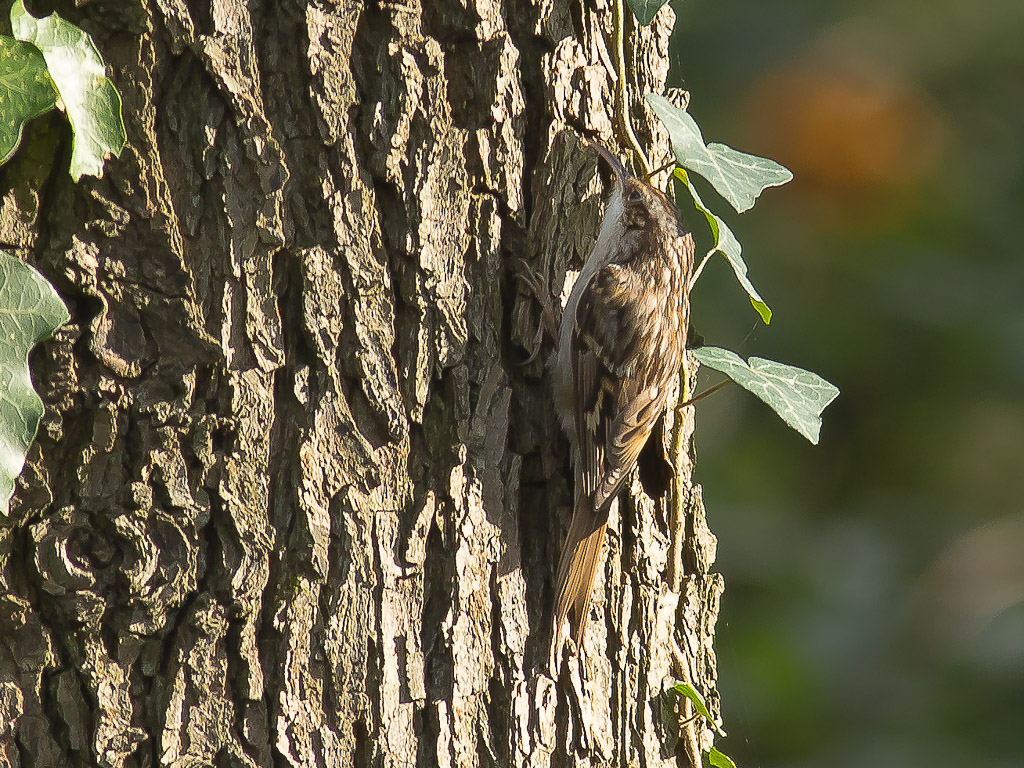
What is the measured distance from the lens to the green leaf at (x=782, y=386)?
1.78 m

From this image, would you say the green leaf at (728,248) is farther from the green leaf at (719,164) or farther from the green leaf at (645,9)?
A: the green leaf at (645,9)

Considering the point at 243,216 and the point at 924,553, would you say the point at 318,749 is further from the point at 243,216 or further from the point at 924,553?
the point at 924,553

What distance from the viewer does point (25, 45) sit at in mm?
A: 1381

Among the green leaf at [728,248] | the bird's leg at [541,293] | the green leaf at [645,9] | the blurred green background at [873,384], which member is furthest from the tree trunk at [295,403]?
the blurred green background at [873,384]

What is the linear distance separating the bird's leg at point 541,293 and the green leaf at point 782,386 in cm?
25

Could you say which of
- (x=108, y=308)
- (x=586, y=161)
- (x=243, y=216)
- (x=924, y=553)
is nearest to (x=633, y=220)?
(x=586, y=161)

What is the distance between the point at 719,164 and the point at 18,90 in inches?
40.1

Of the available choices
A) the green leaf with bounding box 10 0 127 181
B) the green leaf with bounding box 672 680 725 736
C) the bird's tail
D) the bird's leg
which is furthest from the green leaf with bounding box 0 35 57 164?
the green leaf with bounding box 672 680 725 736

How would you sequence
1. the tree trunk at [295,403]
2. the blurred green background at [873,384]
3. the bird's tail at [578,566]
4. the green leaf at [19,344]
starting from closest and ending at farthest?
the green leaf at [19,344]
the tree trunk at [295,403]
the bird's tail at [578,566]
the blurred green background at [873,384]

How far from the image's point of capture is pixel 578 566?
1.76 meters

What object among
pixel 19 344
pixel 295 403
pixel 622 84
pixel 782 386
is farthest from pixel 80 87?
pixel 782 386

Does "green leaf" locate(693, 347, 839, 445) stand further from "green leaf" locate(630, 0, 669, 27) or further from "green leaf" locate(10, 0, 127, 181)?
"green leaf" locate(10, 0, 127, 181)

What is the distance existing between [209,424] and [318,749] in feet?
1.67

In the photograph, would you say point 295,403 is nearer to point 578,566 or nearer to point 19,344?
point 19,344
